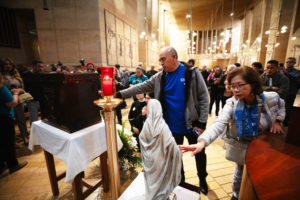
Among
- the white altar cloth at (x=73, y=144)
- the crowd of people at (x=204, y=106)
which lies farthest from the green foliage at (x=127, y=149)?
the crowd of people at (x=204, y=106)

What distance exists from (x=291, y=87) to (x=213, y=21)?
24342 mm

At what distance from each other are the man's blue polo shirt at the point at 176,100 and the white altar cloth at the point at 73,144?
915 mm

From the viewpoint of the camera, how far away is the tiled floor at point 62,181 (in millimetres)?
2025

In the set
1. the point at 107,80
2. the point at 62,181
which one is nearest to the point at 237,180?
the point at 107,80

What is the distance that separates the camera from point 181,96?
72.2 inches

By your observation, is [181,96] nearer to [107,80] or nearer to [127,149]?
[107,80]

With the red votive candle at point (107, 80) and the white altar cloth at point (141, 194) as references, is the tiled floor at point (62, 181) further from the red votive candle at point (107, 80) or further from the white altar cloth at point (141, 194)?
the red votive candle at point (107, 80)

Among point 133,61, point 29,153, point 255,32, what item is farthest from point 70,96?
point 255,32

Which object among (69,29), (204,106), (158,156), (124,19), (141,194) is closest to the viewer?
(158,156)

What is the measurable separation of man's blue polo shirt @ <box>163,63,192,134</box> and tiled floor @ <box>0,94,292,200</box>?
3.55 ft

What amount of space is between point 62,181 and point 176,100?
233 cm

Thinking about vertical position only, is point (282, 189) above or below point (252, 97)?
below

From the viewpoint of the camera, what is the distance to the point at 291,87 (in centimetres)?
395

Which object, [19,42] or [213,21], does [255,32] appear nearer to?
[213,21]
